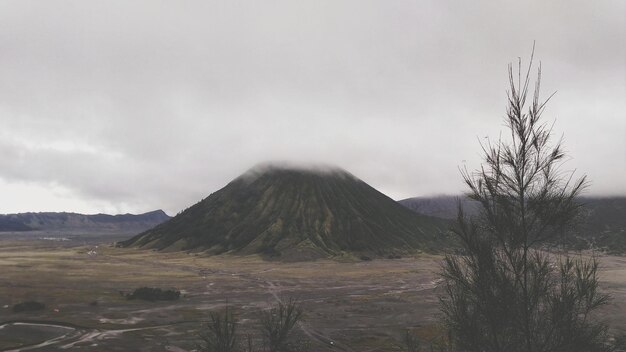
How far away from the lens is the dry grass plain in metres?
48.0

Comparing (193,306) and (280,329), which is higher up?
(280,329)

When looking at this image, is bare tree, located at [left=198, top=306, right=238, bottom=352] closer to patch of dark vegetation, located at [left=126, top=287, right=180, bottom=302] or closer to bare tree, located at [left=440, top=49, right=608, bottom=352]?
bare tree, located at [left=440, top=49, right=608, bottom=352]

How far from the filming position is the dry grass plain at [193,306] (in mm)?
48000

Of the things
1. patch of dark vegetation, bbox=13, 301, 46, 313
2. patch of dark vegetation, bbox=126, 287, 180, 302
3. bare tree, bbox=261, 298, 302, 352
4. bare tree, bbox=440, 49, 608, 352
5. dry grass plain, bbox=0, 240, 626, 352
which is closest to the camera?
bare tree, bbox=440, 49, 608, 352

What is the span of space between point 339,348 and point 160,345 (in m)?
19.1

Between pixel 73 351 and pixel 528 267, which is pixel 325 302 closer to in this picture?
pixel 73 351

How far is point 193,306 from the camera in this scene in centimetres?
6981

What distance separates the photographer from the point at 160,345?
4534 cm

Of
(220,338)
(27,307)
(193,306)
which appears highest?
(220,338)

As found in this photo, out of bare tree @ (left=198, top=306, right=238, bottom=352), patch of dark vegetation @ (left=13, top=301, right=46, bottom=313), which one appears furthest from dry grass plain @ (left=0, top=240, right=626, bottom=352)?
bare tree @ (left=198, top=306, right=238, bottom=352)

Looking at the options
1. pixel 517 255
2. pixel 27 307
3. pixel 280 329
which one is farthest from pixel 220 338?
pixel 27 307

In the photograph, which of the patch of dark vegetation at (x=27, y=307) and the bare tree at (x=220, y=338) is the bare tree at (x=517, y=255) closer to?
the bare tree at (x=220, y=338)

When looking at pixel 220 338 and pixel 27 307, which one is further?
pixel 27 307

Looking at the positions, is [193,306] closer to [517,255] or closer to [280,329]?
[280,329]
